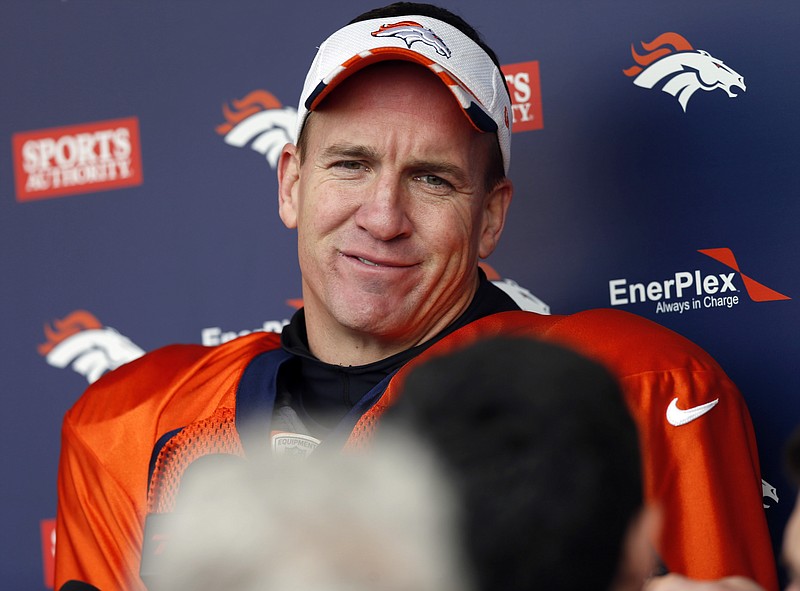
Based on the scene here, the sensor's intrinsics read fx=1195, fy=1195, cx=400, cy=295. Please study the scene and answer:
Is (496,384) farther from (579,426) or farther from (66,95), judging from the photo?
(66,95)

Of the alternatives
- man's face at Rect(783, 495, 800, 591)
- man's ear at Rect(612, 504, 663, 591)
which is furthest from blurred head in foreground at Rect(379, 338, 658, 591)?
man's face at Rect(783, 495, 800, 591)

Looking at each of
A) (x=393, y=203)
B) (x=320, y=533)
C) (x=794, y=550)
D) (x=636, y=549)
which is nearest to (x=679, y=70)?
(x=393, y=203)

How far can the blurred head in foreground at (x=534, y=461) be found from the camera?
510 millimetres

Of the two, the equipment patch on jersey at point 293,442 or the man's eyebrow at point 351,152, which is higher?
the man's eyebrow at point 351,152

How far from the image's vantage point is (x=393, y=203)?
142 cm

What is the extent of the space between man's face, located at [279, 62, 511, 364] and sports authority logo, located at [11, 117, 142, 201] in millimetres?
702

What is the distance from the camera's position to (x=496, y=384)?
0.52 metres

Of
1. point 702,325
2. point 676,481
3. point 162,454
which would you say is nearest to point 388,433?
point 676,481

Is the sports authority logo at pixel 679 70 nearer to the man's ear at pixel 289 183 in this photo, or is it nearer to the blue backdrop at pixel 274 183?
the blue backdrop at pixel 274 183

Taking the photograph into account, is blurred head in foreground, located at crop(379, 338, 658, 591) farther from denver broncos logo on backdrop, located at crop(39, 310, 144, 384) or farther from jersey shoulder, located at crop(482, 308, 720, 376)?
denver broncos logo on backdrop, located at crop(39, 310, 144, 384)

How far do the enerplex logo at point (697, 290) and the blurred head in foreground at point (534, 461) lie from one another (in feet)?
3.62

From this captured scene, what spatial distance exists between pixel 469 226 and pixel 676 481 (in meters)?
0.43

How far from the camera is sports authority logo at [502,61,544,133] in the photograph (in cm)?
176

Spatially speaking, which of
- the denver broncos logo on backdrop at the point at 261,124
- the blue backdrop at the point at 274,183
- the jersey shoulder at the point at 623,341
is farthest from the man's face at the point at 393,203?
the denver broncos logo on backdrop at the point at 261,124
